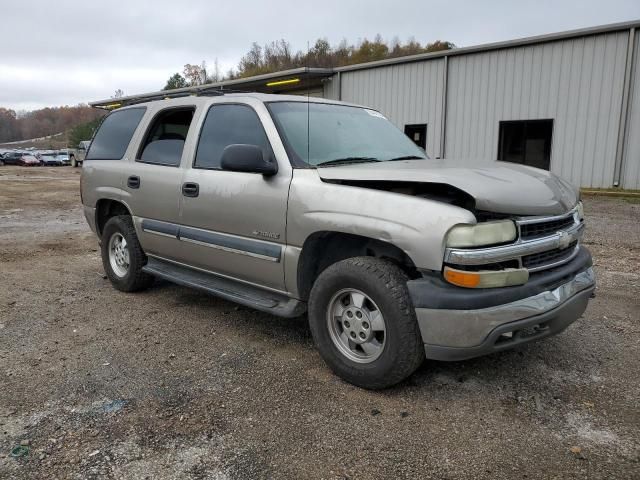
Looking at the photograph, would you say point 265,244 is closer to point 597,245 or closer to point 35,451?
point 35,451

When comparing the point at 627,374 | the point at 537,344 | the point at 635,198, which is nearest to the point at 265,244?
the point at 537,344

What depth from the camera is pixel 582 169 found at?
14.6 meters

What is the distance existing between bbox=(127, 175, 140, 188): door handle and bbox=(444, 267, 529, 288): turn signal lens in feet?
10.8

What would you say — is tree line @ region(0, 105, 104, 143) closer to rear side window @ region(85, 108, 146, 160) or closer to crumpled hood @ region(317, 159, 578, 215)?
rear side window @ region(85, 108, 146, 160)

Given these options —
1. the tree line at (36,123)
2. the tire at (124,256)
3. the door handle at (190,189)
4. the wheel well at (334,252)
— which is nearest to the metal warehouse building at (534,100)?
the tire at (124,256)

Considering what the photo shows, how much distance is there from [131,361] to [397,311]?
6.59 ft

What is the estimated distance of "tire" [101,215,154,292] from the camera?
5223 mm

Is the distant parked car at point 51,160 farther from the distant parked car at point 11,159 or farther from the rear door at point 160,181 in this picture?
the rear door at point 160,181

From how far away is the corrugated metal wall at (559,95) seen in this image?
13867 millimetres

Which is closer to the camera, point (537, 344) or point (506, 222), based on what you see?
point (506, 222)

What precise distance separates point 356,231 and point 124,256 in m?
3.22

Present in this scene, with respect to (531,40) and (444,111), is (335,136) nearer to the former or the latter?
(531,40)

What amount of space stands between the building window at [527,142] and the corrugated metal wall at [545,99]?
0.84 feet

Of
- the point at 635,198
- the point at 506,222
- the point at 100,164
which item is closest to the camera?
the point at 506,222
